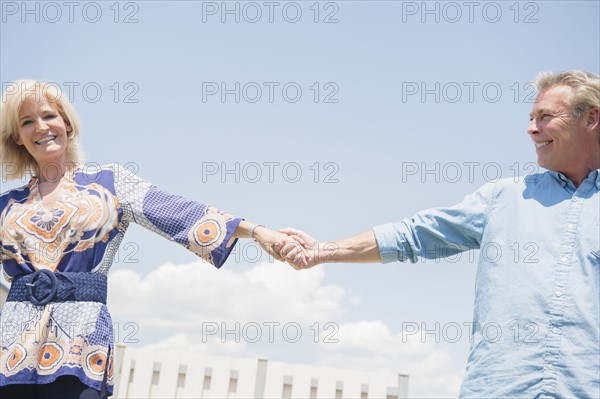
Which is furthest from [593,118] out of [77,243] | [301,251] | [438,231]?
[77,243]

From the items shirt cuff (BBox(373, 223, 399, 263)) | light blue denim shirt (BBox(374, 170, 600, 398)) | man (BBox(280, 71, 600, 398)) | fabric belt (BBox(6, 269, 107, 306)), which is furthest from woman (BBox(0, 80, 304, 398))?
light blue denim shirt (BBox(374, 170, 600, 398))

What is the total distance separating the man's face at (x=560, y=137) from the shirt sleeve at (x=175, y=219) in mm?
1084

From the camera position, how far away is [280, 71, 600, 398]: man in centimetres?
189

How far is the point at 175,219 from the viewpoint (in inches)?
94.6

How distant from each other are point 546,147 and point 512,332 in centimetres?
66

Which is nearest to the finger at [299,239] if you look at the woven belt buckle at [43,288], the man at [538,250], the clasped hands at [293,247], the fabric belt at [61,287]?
the clasped hands at [293,247]

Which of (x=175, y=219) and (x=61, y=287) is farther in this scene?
(x=175, y=219)

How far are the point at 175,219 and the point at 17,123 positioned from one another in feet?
2.21

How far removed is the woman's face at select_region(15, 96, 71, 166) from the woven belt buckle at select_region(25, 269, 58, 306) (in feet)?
1.51

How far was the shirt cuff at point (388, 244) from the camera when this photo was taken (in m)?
2.28

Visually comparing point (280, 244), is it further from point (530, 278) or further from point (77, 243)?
point (530, 278)

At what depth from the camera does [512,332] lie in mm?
1918

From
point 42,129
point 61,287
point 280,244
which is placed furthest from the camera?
point 280,244

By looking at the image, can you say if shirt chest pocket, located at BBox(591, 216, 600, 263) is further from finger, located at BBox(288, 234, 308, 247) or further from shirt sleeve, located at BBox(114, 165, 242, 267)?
shirt sleeve, located at BBox(114, 165, 242, 267)
